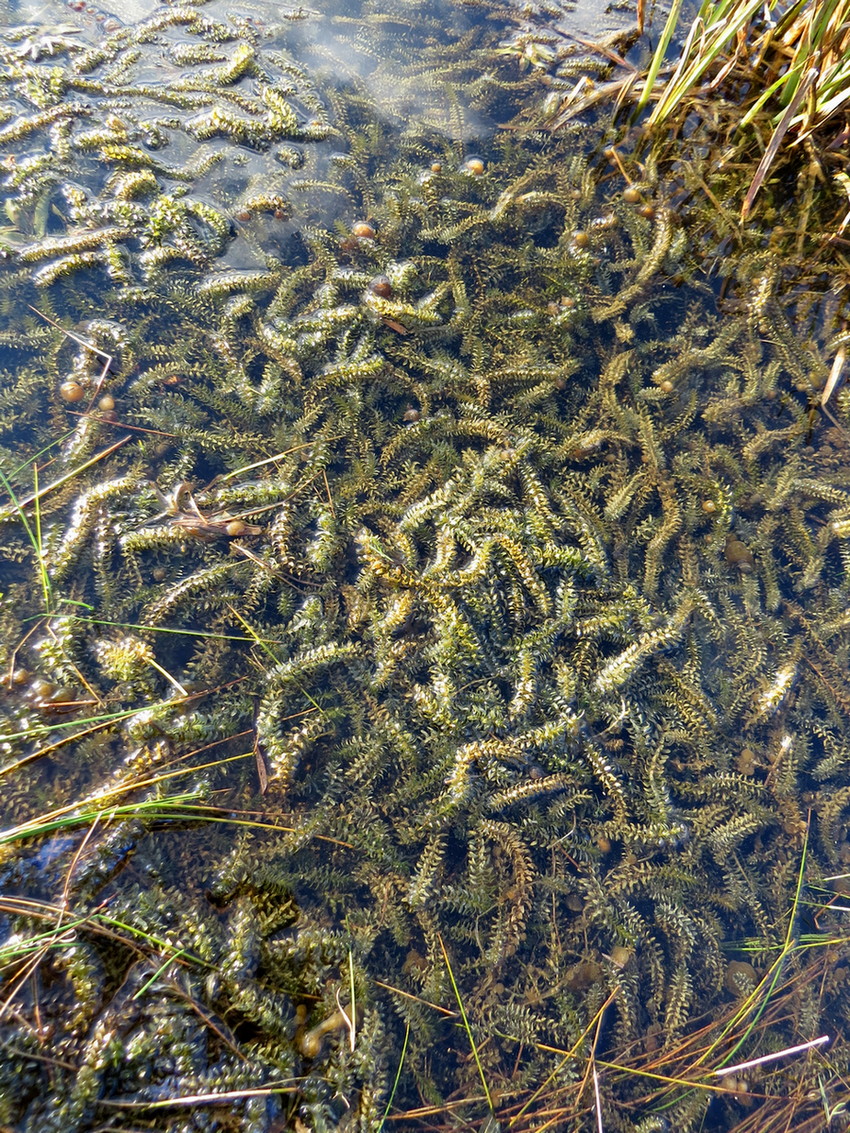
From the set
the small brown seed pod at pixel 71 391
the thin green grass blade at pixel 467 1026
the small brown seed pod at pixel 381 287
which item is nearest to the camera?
the thin green grass blade at pixel 467 1026

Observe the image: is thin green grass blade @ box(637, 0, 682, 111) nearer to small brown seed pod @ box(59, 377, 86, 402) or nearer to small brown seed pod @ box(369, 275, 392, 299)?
small brown seed pod @ box(369, 275, 392, 299)

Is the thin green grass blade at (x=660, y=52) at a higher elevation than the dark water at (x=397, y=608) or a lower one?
higher

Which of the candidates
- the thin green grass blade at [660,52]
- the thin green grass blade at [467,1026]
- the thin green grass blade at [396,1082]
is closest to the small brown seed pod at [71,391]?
the thin green grass blade at [467,1026]

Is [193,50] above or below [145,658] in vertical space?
above

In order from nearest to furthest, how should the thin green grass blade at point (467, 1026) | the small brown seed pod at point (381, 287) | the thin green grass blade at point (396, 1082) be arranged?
the thin green grass blade at point (396, 1082)
the thin green grass blade at point (467, 1026)
the small brown seed pod at point (381, 287)

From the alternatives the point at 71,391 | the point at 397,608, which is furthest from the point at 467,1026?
the point at 71,391

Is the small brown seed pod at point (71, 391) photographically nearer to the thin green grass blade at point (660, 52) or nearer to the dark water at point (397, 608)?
the dark water at point (397, 608)

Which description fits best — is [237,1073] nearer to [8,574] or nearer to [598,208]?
[8,574]

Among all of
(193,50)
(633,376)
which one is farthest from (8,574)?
(193,50)

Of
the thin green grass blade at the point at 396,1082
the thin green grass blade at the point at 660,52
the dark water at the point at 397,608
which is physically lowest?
the thin green grass blade at the point at 396,1082
